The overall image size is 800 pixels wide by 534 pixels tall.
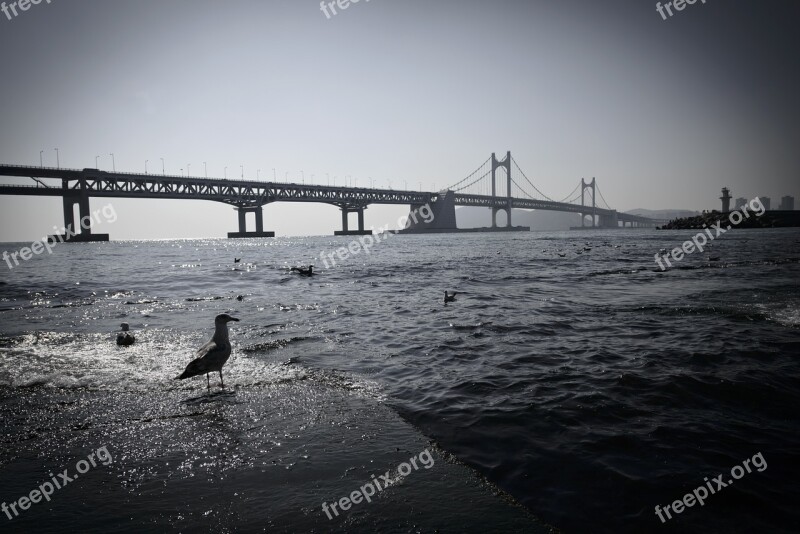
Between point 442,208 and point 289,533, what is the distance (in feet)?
391

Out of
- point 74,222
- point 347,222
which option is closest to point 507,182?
point 347,222

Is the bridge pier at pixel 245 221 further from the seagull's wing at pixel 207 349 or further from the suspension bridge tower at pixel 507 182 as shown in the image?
the seagull's wing at pixel 207 349

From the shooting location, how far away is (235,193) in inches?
3875

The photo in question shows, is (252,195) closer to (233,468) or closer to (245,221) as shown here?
(245,221)

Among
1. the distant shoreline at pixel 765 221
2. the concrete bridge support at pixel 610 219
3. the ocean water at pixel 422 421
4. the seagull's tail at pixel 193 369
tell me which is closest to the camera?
the ocean water at pixel 422 421

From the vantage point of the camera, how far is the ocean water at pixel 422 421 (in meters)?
2.63

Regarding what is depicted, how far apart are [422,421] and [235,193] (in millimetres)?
104247

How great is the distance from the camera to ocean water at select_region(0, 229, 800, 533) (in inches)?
104

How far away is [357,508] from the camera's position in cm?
266

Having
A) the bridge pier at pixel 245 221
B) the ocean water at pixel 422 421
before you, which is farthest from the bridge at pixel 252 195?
the ocean water at pixel 422 421

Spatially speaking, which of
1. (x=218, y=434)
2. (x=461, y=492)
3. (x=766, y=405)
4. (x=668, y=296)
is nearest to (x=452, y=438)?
(x=461, y=492)

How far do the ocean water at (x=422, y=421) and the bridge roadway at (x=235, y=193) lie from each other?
87396 millimetres

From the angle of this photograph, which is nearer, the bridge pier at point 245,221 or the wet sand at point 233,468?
the wet sand at point 233,468

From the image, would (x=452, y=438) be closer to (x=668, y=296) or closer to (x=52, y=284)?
(x=668, y=296)
